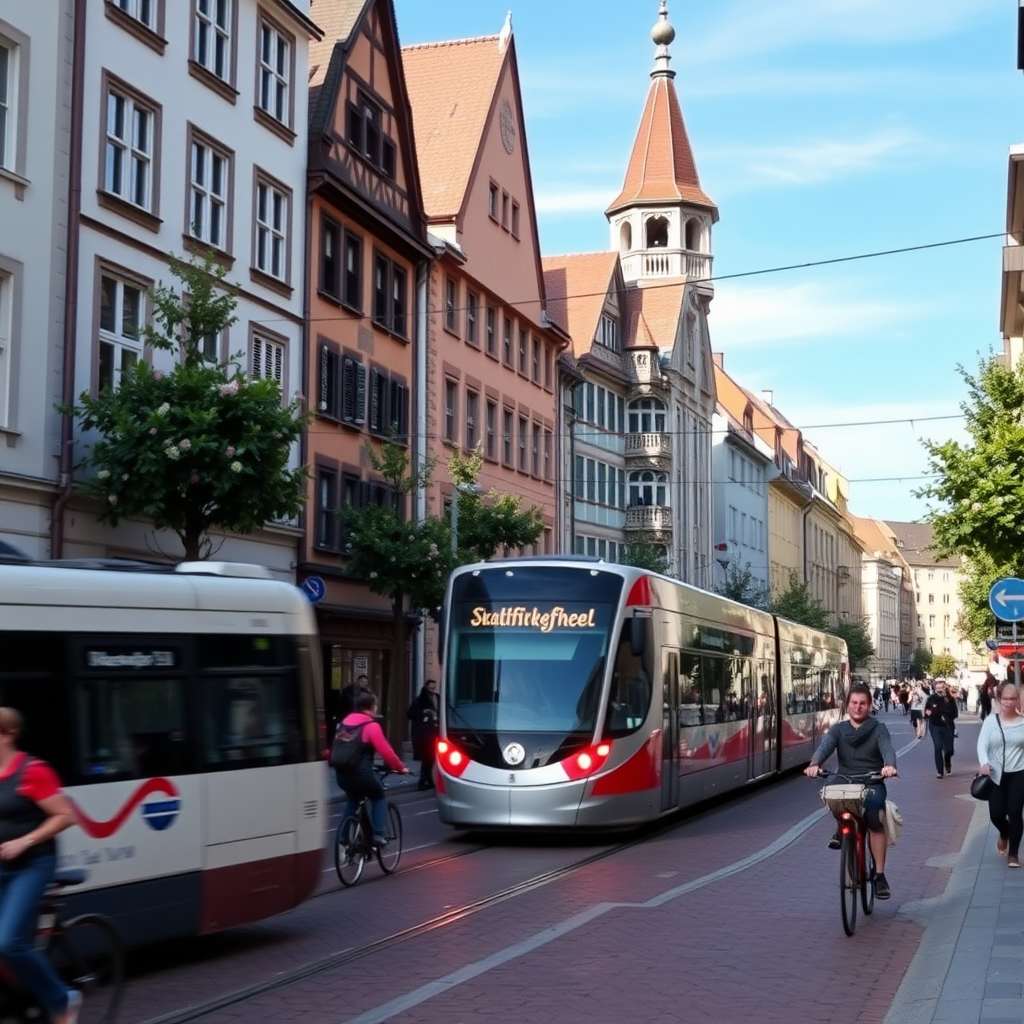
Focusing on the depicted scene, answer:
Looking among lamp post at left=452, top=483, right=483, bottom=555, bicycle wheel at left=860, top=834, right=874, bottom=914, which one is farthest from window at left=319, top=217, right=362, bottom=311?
bicycle wheel at left=860, top=834, right=874, bottom=914

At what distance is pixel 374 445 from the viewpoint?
130 feet

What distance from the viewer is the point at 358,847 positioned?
1538 centimetres

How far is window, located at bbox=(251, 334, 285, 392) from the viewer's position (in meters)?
32.9

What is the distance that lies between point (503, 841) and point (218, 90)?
16690 millimetres

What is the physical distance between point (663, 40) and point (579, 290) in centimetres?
2984

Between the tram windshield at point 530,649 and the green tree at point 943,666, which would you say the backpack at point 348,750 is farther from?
the green tree at point 943,666

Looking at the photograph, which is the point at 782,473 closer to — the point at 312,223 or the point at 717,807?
the point at 312,223

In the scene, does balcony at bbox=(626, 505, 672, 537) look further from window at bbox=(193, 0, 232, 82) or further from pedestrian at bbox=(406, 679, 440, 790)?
pedestrian at bbox=(406, 679, 440, 790)

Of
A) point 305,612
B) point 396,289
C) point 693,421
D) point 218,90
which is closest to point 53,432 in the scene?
point 218,90

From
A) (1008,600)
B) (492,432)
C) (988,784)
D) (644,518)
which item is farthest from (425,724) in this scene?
(644,518)

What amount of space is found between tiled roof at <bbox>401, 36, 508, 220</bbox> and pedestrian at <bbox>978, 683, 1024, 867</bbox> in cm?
3305

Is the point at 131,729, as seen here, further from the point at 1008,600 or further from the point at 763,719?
the point at 763,719

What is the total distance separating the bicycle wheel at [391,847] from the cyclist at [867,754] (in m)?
4.58

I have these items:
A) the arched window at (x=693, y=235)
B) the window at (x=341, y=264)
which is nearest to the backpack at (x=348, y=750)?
the window at (x=341, y=264)
